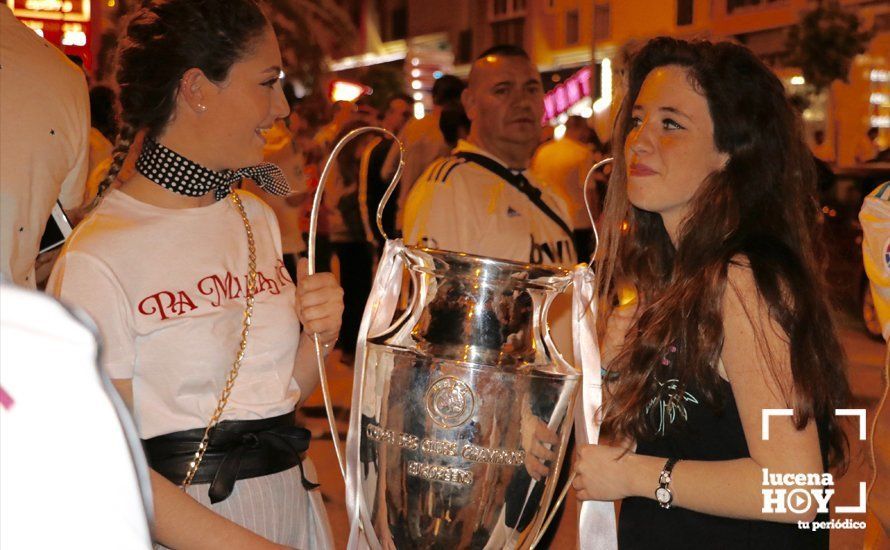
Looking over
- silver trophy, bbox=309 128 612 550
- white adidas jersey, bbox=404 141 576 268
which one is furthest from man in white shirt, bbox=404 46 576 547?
silver trophy, bbox=309 128 612 550

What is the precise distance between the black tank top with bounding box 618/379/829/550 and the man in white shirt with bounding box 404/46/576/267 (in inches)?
81.1

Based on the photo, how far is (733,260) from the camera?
6.42 feet

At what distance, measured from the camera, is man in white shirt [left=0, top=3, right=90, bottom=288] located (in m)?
1.55

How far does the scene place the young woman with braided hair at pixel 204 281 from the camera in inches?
76.6

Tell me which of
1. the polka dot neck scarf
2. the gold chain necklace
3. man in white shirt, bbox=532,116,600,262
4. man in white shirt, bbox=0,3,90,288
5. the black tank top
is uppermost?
man in white shirt, bbox=0,3,90,288

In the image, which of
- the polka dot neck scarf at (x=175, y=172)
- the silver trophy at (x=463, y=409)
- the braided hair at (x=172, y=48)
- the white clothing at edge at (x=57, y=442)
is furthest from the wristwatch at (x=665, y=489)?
the white clothing at edge at (x=57, y=442)

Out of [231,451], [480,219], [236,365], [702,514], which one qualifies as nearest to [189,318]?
[236,365]

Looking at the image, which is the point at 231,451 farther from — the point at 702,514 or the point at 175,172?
the point at 702,514

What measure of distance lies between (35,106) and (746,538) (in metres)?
1.48

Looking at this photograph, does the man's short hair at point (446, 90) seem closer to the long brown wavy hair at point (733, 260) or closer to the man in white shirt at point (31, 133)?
the long brown wavy hair at point (733, 260)

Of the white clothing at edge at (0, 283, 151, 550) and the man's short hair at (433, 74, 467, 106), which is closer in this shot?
the white clothing at edge at (0, 283, 151, 550)

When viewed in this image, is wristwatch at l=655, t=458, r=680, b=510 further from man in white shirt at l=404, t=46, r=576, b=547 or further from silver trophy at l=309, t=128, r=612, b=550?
man in white shirt at l=404, t=46, r=576, b=547

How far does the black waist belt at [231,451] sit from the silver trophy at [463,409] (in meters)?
0.54

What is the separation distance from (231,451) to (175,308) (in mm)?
299
